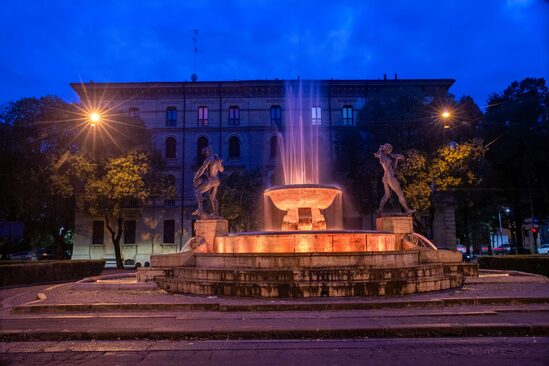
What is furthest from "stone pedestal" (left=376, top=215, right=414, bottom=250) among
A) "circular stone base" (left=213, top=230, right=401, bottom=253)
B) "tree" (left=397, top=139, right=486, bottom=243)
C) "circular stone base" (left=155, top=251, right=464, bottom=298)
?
"tree" (left=397, top=139, right=486, bottom=243)

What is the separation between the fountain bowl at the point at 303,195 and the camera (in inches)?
620

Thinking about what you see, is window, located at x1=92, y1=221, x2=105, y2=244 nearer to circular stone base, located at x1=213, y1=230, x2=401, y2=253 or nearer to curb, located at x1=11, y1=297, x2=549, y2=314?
circular stone base, located at x1=213, y1=230, x2=401, y2=253

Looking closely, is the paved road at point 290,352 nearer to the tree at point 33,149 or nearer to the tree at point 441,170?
the tree at point 441,170

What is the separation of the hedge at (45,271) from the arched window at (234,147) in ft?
71.8

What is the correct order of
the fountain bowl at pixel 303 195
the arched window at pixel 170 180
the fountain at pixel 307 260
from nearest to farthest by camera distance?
1. the fountain at pixel 307 260
2. the fountain bowl at pixel 303 195
3. the arched window at pixel 170 180

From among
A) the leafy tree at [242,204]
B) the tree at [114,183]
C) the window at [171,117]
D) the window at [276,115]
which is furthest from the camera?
the window at [171,117]

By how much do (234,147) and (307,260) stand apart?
33.8 metres

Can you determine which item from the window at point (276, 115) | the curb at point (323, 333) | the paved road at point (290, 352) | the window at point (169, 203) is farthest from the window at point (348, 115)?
the paved road at point (290, 352)

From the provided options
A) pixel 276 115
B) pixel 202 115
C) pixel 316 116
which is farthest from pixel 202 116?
pixel 316 116

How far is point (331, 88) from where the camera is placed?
44.2m

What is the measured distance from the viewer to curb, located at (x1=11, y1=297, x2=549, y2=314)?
9.41m

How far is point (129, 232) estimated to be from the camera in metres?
41.3

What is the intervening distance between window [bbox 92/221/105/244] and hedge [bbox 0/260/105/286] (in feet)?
58.6

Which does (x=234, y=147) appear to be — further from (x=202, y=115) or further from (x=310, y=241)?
(x=310, y=241)
